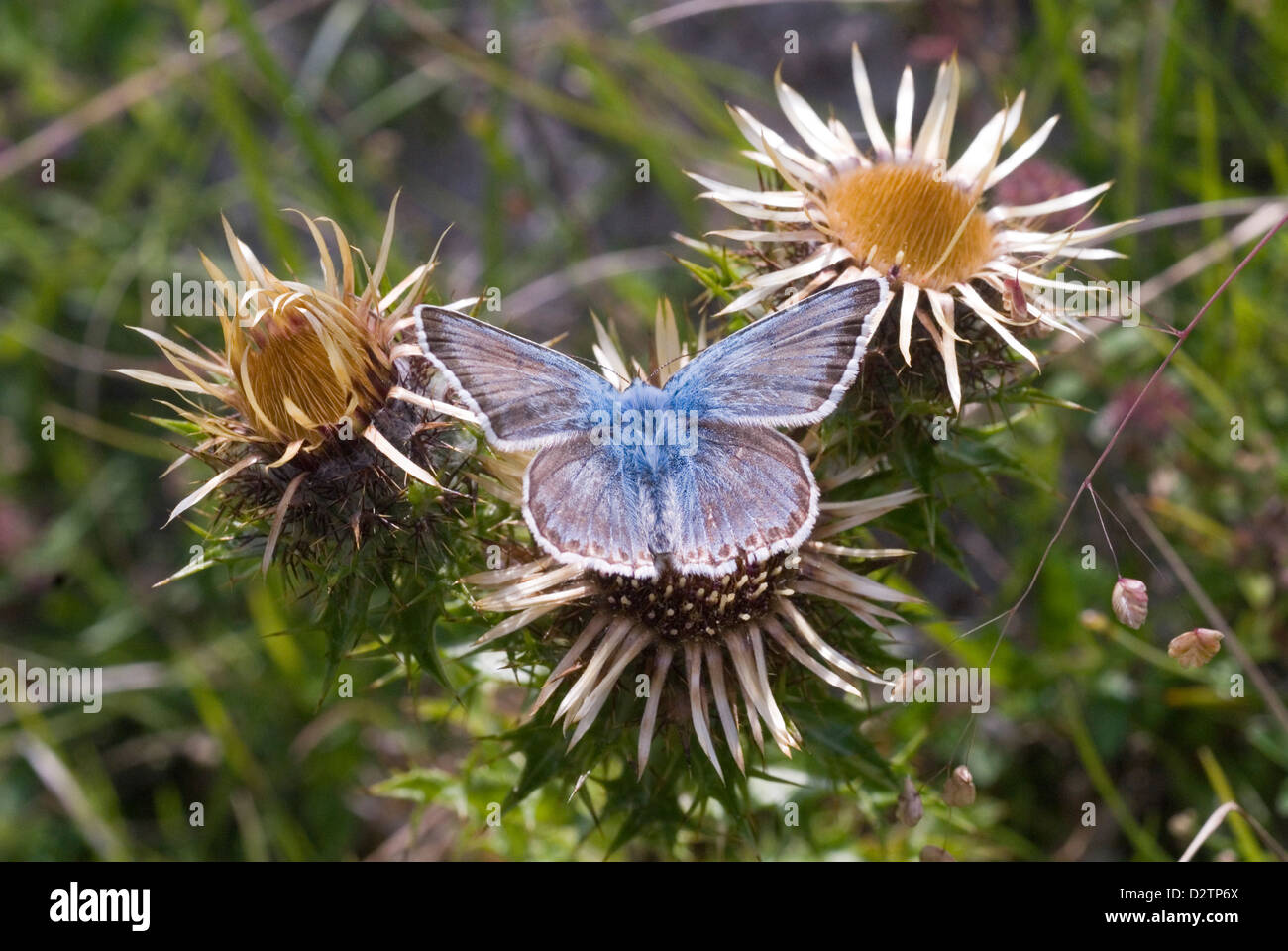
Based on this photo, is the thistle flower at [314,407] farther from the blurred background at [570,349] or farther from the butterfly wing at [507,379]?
the blurred background at [570,349]

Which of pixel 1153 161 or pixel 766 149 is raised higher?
pixel 1153 161

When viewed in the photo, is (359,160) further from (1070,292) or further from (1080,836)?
(1080,836)

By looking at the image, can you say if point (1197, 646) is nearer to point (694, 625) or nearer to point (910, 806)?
point (910, 806)

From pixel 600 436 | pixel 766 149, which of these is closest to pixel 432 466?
pixel 600 436

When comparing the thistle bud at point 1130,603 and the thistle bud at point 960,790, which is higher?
the thistle bud at point 1130,603

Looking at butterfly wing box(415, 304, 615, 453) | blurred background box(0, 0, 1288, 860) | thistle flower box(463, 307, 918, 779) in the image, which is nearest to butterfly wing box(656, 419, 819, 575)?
thistle flower box(463, 307, 918, 779)

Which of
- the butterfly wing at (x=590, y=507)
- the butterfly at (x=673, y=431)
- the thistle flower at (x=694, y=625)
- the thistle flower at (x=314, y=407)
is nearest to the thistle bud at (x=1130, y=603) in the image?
the thistle flower at (x=694, y=625)
